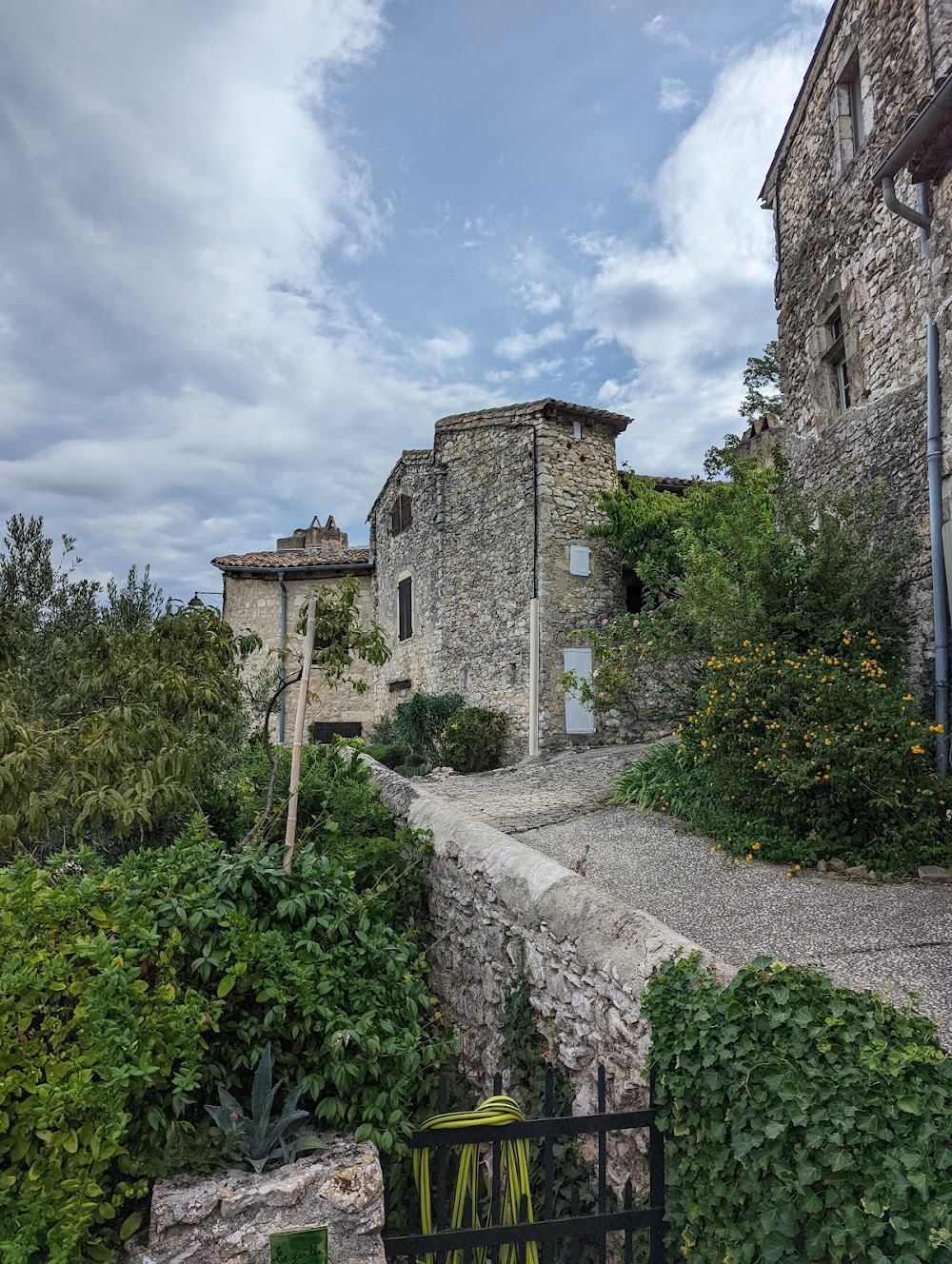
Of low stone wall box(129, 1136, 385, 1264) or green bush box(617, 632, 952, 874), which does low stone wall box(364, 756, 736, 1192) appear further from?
green bush box(617, 632, 952, 874)

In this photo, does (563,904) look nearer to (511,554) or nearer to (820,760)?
(820,760)

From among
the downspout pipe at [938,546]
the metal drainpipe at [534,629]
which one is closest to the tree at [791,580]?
the downspout pipe at [938,546]

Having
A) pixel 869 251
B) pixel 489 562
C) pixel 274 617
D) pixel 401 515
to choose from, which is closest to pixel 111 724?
pixel 869 251

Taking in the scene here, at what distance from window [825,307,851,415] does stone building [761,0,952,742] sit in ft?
0.05

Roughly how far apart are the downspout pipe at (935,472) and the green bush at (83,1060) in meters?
6.04

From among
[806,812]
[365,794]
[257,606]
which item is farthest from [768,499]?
[257,606]

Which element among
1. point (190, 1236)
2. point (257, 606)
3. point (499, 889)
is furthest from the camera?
point (257, 606)

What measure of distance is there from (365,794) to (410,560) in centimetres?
1282

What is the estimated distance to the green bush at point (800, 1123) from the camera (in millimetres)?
1738

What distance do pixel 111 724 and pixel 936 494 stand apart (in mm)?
6424

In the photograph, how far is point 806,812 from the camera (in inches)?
242

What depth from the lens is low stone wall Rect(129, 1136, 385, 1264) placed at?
186 centimetres

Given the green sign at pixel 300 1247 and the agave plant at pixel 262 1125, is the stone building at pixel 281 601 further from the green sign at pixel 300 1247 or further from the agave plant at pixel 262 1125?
the green sign at pixel 300 1247

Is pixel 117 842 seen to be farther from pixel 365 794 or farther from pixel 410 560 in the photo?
pixel 410 560
